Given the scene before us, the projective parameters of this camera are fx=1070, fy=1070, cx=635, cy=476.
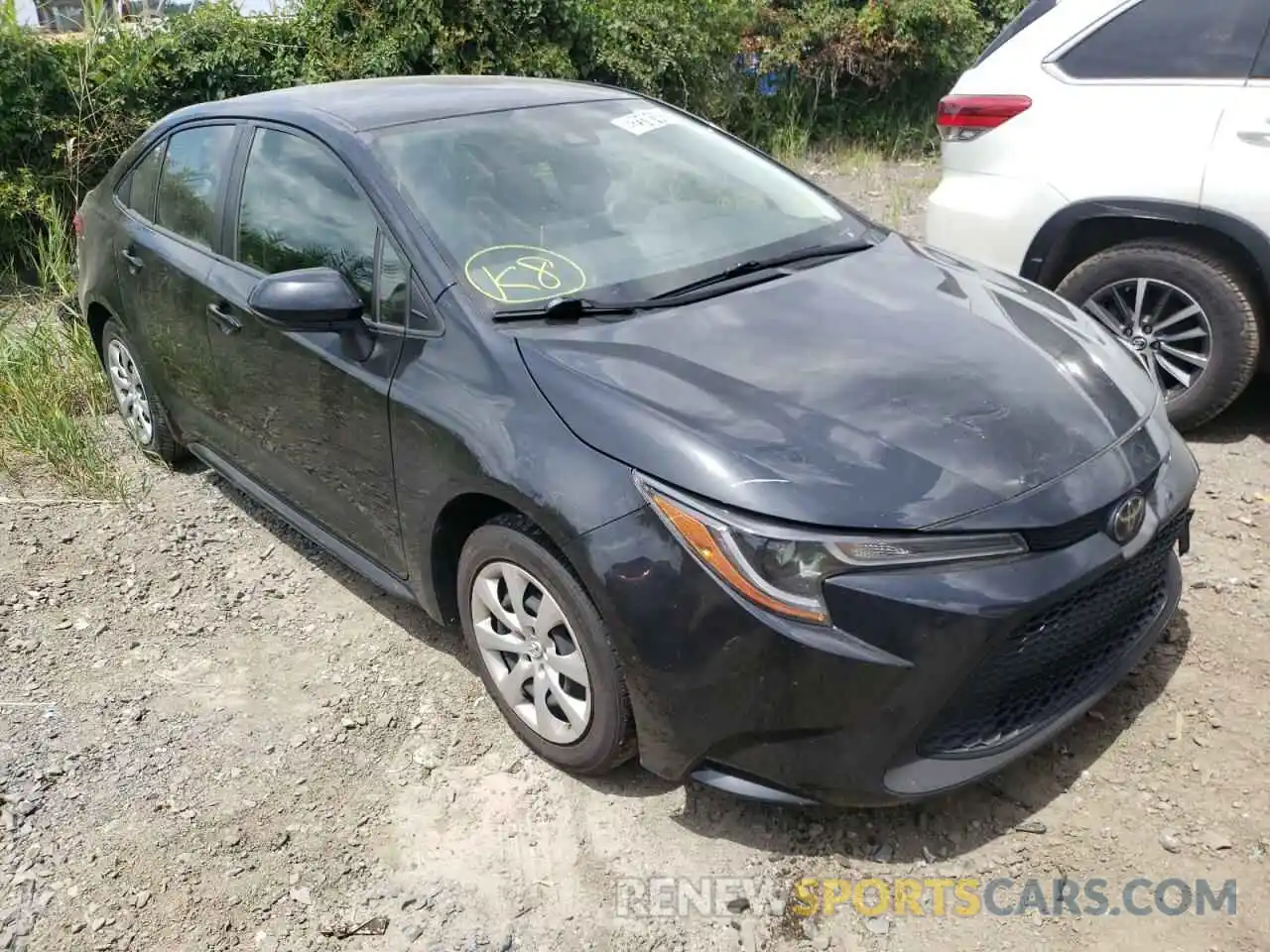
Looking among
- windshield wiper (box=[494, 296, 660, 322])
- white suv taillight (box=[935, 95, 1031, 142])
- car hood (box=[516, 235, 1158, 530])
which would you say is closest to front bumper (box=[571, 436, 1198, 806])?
car hood (box=[516, 235, 1158, 530])

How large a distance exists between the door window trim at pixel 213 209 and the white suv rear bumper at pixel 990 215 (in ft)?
8.71

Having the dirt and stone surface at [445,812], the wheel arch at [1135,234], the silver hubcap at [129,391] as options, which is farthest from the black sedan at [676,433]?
the wheel arch at [1135,234]

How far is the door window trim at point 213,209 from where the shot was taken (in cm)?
365

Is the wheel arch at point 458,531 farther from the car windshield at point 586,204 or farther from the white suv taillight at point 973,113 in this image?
the white suv taillight at point 973,113

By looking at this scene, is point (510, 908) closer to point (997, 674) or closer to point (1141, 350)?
point (997, 674)

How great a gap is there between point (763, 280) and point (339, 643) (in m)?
1.76

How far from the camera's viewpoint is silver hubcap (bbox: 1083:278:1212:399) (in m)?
4.07

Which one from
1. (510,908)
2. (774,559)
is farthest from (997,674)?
(510,908)

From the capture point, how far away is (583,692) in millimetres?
2623

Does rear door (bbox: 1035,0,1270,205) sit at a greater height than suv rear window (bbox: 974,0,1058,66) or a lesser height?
lesser

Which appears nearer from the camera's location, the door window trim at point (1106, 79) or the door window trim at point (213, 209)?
the door window trim at point (213, 209)

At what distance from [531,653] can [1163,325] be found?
289 cm

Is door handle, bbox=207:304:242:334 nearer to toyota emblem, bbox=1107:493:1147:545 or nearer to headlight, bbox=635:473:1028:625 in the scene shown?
headlight, bbox=635:473:1028:625

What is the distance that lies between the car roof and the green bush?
3.94 metres
